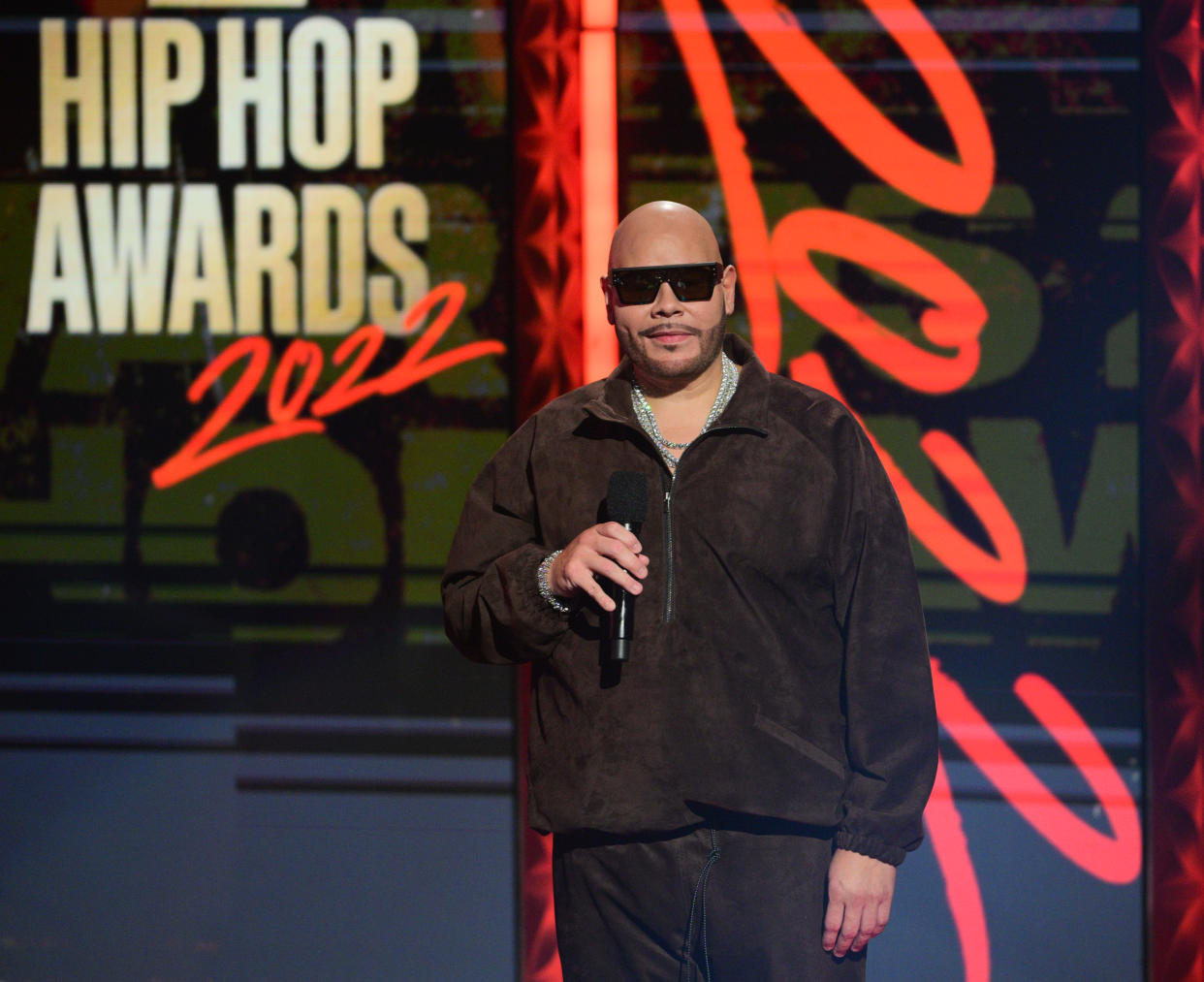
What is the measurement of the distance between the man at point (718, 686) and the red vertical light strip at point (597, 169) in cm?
170

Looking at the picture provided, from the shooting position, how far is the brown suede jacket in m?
2.04

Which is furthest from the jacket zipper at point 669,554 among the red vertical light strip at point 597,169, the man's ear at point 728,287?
the red vertical light strip at point 597,169

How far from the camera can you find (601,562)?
6.22 ft

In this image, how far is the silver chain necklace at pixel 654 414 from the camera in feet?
7.14

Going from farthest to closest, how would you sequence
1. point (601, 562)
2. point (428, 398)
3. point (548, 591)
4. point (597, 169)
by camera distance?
point (428, 398)
point (597, 169)
point (548, 591)
point (601, 562)

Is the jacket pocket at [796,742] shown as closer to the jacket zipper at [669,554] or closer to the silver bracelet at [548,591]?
the jacket zipper at [669,554]

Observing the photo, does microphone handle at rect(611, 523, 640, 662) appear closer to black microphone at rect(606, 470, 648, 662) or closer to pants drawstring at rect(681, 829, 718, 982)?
black microphone at rect(606, 470, 648, 662)

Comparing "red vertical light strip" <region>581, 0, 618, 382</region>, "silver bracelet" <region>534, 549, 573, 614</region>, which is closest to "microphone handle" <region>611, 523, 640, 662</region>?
"silver bracelet" <region>534, 549, 573, 614</region>

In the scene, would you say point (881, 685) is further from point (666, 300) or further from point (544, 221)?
point (544, 221)

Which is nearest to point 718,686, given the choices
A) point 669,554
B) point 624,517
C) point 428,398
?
point 669,554

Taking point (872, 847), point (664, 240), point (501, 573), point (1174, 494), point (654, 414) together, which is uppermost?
point (664, 240)

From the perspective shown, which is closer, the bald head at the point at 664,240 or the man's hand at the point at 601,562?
the man's hand at the point at 601,562

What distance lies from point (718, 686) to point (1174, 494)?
235 cm

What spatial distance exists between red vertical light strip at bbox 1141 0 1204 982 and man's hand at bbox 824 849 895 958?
2.11 meters
